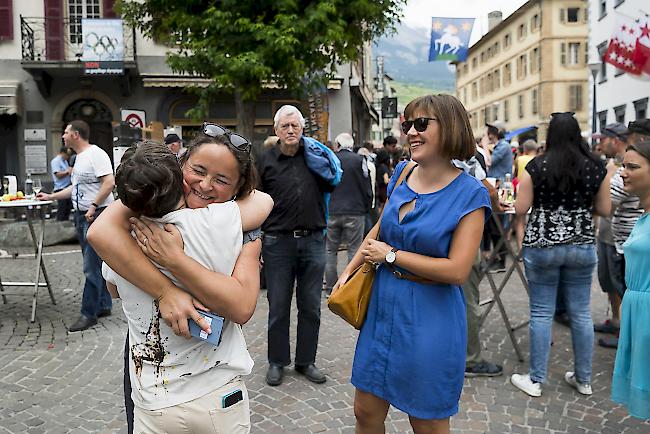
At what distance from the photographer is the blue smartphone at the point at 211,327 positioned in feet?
5.52

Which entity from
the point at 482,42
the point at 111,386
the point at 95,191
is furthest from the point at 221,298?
the point at 482,42

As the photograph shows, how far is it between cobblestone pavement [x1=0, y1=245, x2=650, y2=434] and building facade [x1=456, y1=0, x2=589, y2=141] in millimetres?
42124

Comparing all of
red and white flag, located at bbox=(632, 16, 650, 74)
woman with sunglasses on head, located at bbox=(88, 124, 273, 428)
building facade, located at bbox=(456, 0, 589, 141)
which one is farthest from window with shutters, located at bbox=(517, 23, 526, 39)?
woman with sunglasses on head, located at bbox=(88, 124, 273, 428)

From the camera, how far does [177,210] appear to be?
66.4 inches

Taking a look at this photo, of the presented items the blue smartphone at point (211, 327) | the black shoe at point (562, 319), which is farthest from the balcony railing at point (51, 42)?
the blue smartphone at point (211, 327)

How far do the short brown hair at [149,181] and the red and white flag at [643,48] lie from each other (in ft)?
26.6

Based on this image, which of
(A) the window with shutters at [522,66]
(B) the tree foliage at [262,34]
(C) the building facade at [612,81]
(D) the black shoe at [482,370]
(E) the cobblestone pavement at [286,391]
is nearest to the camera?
(E) the cobblestone pavement at [286,391]

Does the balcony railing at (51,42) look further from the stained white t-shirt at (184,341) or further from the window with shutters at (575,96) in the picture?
the window with shutters at (575,96)

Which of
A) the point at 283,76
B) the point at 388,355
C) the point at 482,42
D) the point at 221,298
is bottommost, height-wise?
the point at 388,355

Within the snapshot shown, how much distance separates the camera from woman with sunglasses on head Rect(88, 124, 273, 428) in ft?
5.36

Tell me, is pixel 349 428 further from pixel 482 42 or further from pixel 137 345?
pixel 482 42

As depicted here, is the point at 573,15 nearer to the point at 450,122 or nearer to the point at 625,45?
the point at 625,45

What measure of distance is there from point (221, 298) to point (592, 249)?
302cm

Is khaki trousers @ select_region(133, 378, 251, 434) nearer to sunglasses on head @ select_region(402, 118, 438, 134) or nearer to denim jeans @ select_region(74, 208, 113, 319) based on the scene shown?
sunglasses on head @ select_region(402, 118, 438, 134)
